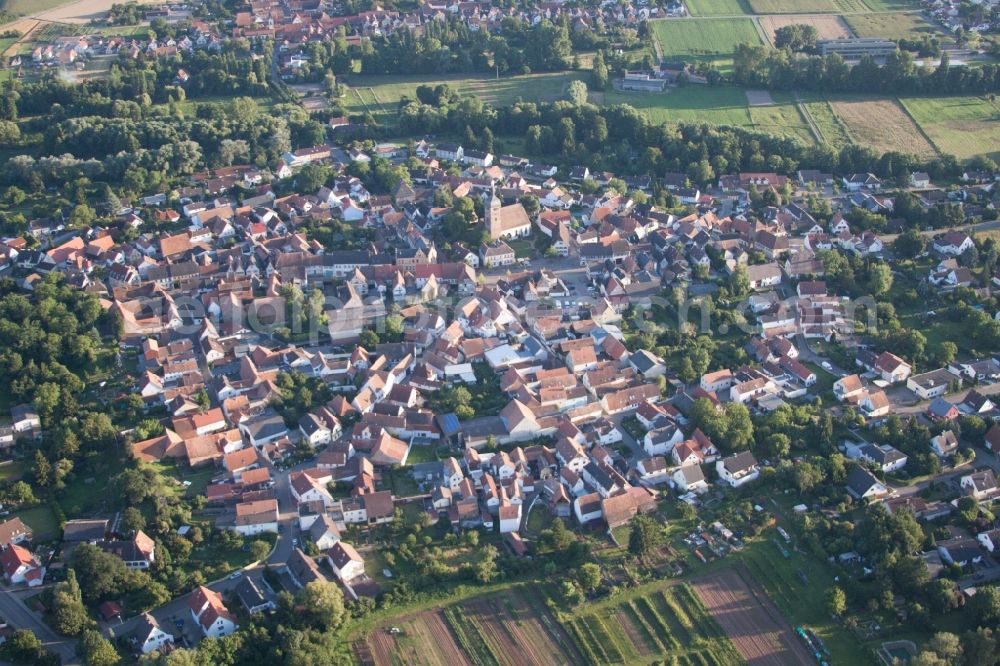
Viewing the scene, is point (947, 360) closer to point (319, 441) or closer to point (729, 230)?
point (729, 230)

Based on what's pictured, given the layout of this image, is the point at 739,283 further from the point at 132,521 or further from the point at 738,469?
the point at 132,521

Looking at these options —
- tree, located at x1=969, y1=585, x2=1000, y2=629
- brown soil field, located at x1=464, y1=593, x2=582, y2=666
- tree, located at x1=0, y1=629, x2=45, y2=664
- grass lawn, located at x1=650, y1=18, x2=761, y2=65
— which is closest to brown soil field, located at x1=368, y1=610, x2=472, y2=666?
brown soil field, located at x1=464, y1=593, x2=582, y2=666

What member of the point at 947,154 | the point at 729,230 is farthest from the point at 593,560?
the point at 947,154

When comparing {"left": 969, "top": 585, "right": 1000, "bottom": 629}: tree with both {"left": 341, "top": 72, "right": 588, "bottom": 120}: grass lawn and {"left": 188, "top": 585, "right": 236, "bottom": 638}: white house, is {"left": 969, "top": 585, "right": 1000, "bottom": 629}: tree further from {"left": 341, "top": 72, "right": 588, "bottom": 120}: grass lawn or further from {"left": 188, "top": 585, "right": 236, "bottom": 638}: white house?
{"left": 341, "top": 72, "right": 588, "bottom": 120}: grass lawn

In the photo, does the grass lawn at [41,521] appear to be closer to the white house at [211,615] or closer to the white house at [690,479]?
the white house at [211,615]

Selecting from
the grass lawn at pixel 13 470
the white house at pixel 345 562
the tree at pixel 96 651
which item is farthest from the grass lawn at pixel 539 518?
the grass lawn at pixel 13 470

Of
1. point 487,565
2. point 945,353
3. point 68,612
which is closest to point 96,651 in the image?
point 68,612
